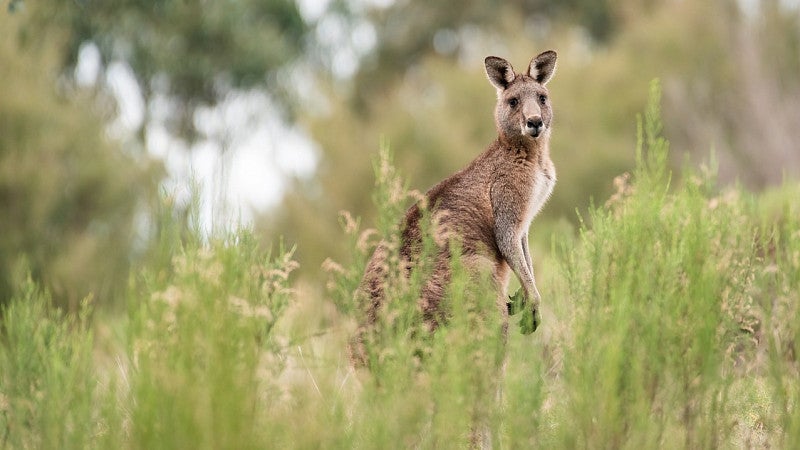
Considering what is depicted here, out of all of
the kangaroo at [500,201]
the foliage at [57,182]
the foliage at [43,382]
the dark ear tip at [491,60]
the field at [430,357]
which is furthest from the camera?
the foliage at [57,182]

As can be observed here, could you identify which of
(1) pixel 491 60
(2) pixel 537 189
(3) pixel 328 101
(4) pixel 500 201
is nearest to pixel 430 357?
(4) pixel 500 201

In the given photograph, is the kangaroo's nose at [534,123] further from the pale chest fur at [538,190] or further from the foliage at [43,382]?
the foliage at [43,382]

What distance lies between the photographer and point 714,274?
5066 mm

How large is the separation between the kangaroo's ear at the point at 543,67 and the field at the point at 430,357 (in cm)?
162

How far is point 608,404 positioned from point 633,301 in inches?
22.6

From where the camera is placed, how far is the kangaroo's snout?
6.84 meters

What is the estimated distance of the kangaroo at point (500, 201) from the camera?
20.0ft

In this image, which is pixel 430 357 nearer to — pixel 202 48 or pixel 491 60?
pixel 491 60

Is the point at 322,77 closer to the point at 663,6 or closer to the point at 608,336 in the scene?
the point at 663,6

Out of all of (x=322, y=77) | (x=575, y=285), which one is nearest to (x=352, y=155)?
(x=322, y=77)

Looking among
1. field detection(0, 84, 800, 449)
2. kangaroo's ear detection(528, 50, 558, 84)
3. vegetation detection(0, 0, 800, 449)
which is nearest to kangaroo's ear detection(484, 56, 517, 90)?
kangaroo's ear detection(528, 50, 558, 84)

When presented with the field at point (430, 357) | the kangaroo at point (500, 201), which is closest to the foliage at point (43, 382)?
the field at point (430, 357)

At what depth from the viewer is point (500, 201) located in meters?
6.77

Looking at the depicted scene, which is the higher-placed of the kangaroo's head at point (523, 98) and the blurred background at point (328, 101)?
the blurred background at point (328, 101)
